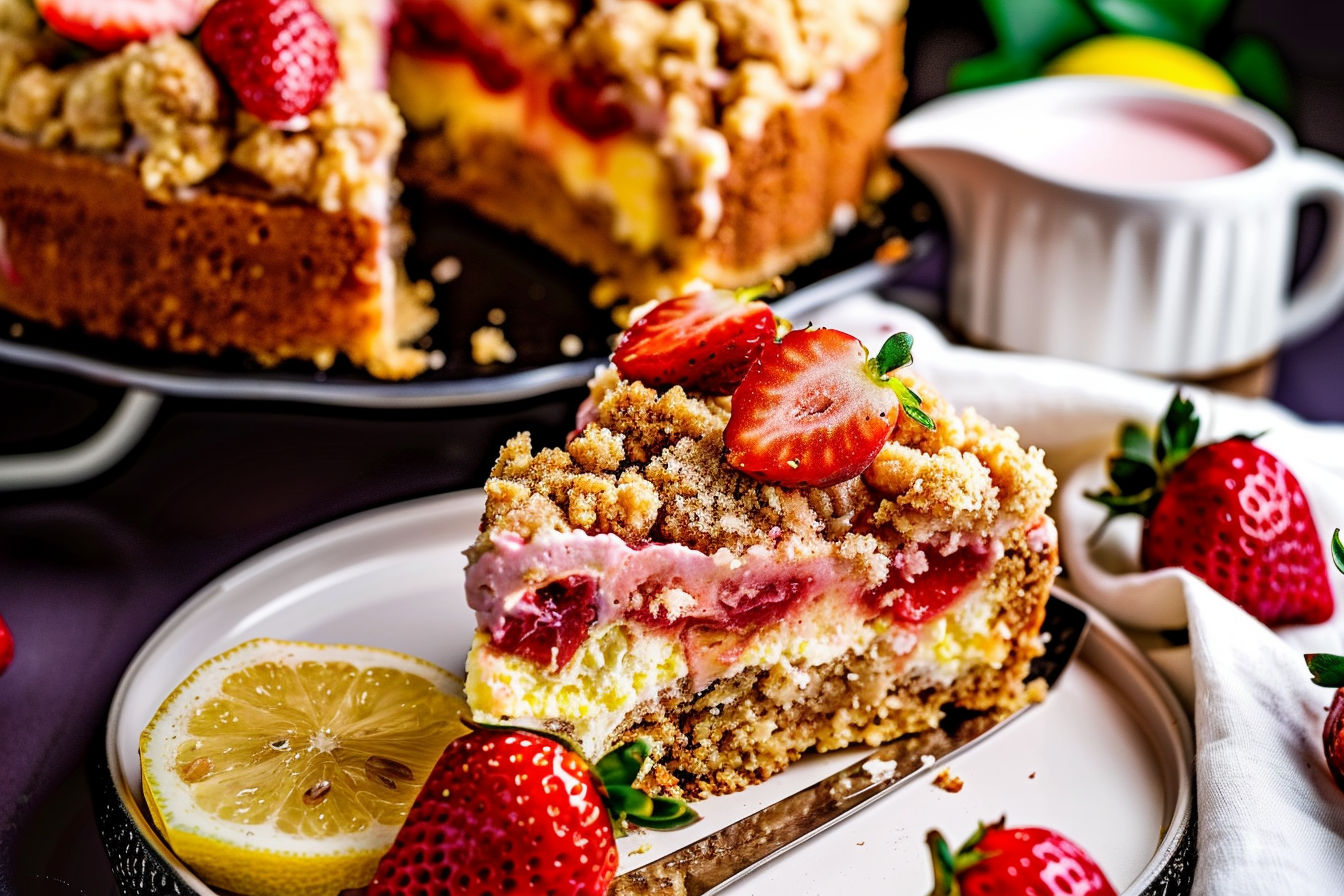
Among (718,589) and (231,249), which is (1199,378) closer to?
(718,589)

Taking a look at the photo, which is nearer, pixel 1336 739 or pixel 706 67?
pixel 1336 739

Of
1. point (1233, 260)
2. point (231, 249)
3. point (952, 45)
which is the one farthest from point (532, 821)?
point (952, 45)

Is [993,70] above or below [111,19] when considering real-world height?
below

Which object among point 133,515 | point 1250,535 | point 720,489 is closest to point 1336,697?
point 1250,535

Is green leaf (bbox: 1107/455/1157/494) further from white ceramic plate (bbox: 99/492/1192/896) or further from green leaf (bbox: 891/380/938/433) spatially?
green leaf (bbox: 891/380/938/433)

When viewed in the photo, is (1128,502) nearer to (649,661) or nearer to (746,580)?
(746,580)

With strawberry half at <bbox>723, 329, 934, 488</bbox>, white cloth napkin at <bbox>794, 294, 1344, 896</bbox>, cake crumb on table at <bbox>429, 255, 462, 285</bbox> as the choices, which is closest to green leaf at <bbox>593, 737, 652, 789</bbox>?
strawberry half at <bbox>723, 329, 934, 488</bbox>
